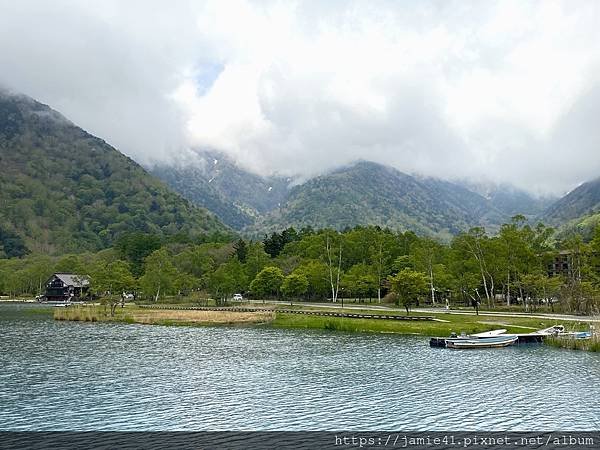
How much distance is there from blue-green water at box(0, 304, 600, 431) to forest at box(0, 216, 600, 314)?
1610 inches

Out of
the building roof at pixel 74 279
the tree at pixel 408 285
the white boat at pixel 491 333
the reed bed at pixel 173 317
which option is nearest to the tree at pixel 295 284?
the reed bed at pixel 173 317

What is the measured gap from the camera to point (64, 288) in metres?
191

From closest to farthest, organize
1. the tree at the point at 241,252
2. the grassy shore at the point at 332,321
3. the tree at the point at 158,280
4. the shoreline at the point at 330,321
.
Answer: the grassy shore at the point at 332,321 → the shoreline at the point at 330,321 → the tree at the point at 158,280 → the tree at the point at 241,252

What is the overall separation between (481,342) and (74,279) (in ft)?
497

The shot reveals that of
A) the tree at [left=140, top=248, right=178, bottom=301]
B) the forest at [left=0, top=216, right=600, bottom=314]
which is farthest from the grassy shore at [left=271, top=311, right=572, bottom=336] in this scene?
the tree at [left=140, top=248, right=178, bottom=301]

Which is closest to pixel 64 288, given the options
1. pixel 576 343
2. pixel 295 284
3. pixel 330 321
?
pixel 295 284

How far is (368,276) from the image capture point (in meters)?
130

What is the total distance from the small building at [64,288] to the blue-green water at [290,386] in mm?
128233

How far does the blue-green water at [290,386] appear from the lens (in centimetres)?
2988

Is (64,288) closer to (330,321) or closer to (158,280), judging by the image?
(158,280)

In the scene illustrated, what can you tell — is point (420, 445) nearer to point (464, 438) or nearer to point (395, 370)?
point (464, 438)

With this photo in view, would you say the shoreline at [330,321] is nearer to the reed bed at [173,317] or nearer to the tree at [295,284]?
the reed bed at [173,317]

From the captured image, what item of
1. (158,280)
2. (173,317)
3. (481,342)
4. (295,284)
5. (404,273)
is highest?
(158,280)

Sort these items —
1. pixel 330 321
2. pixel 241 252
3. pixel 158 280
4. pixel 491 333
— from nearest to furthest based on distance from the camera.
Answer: pixel 491 333, pixel 330 321, pixel 158 280, pixel 241 252
